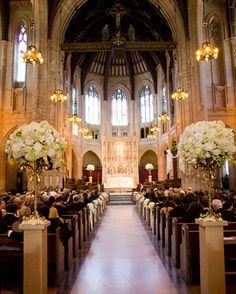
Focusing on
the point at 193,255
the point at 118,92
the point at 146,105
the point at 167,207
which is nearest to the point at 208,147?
the point at 193,255

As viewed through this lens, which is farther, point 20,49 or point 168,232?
point 20,49

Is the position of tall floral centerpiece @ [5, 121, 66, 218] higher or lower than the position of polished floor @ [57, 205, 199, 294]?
higher

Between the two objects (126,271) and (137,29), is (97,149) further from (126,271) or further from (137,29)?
(126,271)

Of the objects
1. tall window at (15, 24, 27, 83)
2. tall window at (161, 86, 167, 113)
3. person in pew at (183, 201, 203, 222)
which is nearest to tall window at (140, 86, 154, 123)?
tall window at (161, 86, 167, 113)

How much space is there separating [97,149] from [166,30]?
618 inches

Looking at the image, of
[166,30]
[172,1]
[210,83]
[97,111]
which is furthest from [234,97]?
[97,111]

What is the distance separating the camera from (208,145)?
520cm

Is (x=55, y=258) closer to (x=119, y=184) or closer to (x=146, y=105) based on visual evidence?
(x=119, y=184)

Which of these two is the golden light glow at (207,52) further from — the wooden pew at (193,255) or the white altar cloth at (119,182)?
the white altar cloth at (119,182)

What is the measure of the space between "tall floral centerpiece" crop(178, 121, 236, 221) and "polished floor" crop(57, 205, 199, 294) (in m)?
1.87

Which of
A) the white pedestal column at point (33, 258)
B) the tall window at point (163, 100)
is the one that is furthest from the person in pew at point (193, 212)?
the tall window at point (163, 100)

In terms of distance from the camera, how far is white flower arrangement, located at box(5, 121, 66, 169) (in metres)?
5.14

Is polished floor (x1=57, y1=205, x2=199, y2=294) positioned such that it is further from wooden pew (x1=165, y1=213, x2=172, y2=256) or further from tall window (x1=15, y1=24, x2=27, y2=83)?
tall window (x1=15, y1=24, x2=27, y2=83)

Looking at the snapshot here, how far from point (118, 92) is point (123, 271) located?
35.2 m
